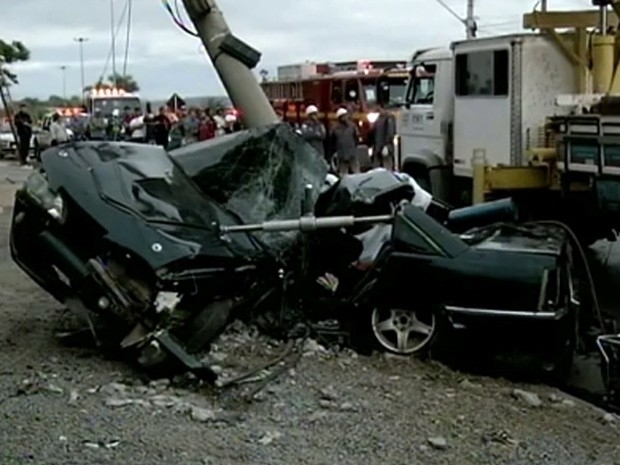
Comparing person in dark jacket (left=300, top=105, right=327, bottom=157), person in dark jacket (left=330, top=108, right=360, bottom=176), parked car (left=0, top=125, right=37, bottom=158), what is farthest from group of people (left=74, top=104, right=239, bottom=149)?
person in dark jacket (left=330, top=108, right=360, bottom=176)

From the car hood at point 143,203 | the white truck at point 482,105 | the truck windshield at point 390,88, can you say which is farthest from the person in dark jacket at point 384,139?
the car hood at point 143,203

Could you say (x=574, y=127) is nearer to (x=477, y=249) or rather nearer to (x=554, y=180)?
(x=554, y=180)

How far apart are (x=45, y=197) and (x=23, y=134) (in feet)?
85.4

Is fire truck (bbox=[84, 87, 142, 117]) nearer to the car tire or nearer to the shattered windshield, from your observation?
the shattered windshield

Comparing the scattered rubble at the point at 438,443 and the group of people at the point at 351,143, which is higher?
the group of people at the point at 351,143

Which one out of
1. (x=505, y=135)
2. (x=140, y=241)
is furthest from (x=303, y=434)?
(x=505, y=135)

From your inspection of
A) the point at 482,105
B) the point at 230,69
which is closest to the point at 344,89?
the point at 482,105

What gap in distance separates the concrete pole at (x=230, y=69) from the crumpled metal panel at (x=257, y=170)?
4407 millimetres

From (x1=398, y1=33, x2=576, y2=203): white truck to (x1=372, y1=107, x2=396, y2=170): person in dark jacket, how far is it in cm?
706

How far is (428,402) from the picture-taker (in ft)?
22.3

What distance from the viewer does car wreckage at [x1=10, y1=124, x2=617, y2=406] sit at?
24.5 ft

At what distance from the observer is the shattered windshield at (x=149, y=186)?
310 inches

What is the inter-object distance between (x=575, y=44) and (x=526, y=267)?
7.51m

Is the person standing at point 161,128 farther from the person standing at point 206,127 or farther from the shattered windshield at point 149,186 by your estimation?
the shattered windshield at point 149,186
